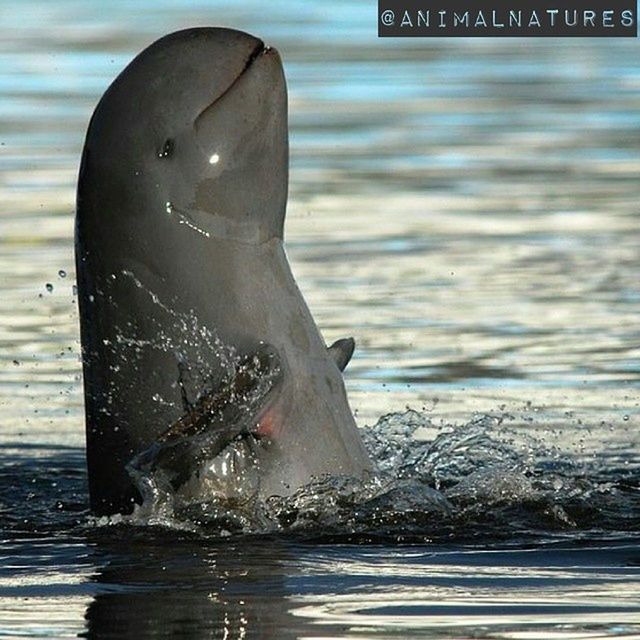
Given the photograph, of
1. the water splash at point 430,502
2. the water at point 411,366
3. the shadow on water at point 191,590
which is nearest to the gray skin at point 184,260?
the water splash at point 430,502

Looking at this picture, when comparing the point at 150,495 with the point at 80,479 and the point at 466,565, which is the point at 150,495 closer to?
the point at 466,565

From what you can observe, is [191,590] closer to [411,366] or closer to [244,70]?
[244,70]

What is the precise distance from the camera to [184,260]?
880cm

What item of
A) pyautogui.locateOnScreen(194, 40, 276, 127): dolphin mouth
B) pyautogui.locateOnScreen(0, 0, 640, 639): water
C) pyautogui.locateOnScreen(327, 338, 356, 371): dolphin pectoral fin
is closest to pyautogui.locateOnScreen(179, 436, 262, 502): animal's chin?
pyautogui.locateOnScreen(0, 0, 640, 639): water

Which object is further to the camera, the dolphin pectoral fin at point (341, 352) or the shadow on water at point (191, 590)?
the dolphin pectoral fin at point (341, 352)

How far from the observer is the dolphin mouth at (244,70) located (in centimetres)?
888

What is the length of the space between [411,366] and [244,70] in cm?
385

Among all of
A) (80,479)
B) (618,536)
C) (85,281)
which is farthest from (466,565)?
(80,479)

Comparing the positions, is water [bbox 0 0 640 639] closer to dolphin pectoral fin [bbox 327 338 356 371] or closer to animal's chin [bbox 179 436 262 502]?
animal's chin [bbox 179 436 262 502]

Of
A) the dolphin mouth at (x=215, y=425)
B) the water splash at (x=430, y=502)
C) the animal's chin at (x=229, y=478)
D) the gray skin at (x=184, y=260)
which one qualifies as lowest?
the water splash at (x=430, y=502)

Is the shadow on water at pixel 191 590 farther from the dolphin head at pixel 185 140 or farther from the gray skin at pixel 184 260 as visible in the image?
the dolphin head at pixel 185 140

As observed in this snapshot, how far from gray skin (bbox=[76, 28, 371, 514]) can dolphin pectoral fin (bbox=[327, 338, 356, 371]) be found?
14.0 inches

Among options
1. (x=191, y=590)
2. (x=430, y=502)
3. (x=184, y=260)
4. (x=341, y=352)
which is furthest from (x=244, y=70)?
(x=191, y=590)

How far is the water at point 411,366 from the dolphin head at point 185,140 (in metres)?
1.15
